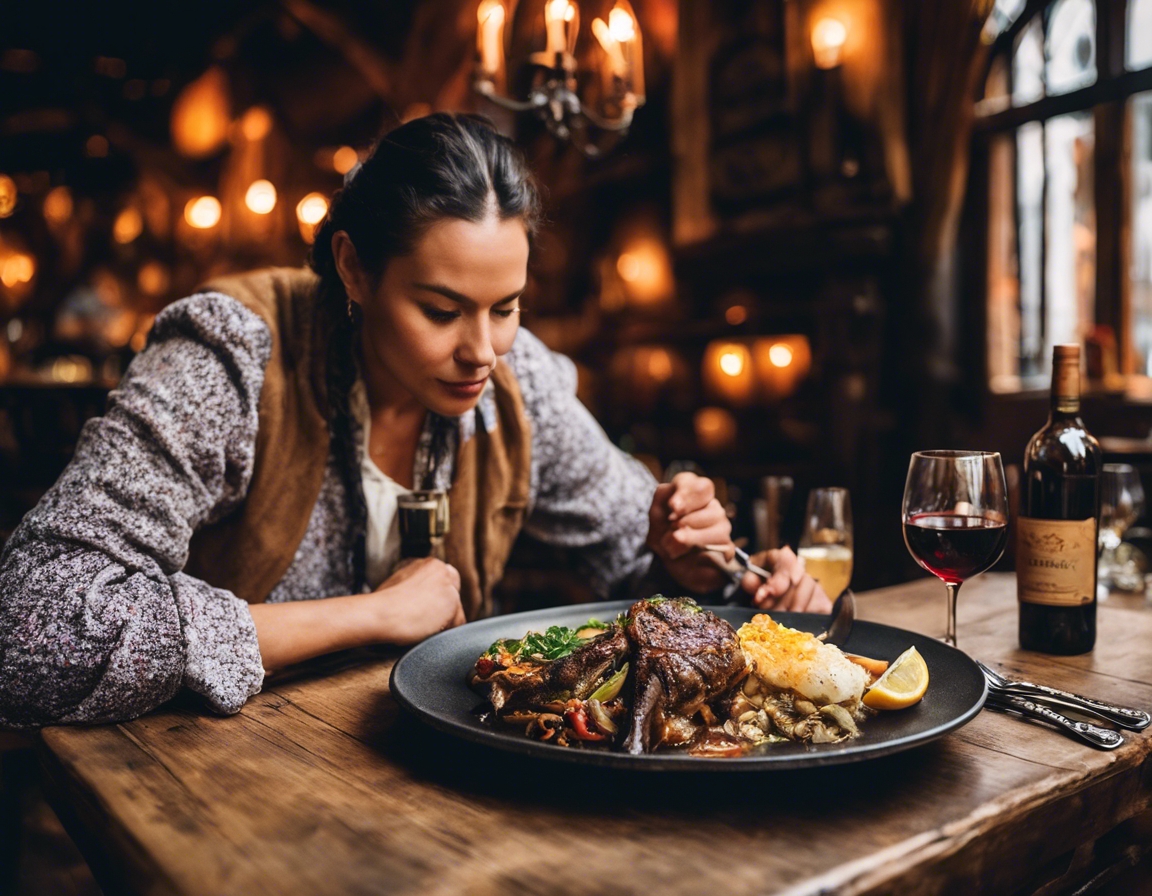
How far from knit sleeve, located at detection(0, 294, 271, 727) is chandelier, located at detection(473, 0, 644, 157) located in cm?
163

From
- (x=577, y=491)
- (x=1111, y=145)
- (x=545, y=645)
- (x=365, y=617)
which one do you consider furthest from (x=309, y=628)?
(x=1111, y=145)

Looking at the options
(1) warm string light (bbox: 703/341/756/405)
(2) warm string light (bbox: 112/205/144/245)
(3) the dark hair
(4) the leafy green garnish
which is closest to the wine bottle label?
(4) the leafy green garnish

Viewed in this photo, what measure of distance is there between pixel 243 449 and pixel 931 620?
1261 mm

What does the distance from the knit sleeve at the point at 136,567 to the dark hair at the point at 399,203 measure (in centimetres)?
25

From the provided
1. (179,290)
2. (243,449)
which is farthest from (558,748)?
(179,290)

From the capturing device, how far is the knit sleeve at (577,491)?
79.0 inches

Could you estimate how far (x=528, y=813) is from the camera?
0.81 m

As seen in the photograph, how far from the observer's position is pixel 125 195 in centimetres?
955

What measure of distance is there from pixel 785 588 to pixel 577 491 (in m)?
0.64

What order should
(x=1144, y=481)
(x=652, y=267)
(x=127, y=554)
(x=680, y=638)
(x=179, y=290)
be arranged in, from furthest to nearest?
(x=179, y=290)
(x=652, y=267)
(x=1144, y=481)
(x=127, y=554)
(x=680, y=638)

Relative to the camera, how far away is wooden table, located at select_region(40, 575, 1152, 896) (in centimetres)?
70

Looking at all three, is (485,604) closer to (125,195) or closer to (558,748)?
(558,748)

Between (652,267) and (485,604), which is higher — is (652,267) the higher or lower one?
the higher one

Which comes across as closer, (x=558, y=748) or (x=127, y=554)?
(x=558, y=748)
